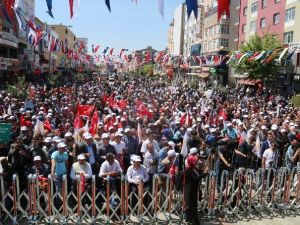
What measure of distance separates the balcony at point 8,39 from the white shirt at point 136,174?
127 feet

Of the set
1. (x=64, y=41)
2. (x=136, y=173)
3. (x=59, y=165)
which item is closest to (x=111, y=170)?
(x=136, y=173)

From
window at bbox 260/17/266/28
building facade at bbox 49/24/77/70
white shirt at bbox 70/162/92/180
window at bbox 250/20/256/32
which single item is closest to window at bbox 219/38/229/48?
window at bbox 250/20/256/32

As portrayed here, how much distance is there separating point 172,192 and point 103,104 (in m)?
15.5

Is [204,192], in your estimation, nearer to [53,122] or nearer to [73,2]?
[73,2]

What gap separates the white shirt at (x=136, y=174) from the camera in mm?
9141

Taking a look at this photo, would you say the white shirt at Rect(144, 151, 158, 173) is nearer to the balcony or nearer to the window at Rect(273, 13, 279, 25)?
the balcony

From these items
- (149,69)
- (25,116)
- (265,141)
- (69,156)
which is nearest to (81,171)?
(69,156)

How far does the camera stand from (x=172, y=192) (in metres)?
9.12

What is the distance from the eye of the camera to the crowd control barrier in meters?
8.60

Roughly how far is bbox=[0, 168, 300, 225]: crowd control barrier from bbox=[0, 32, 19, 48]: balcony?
126 feet

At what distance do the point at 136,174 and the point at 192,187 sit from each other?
4.28 feet

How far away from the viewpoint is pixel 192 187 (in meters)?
8.80

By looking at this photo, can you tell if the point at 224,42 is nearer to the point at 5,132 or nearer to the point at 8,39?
the point at 8,39

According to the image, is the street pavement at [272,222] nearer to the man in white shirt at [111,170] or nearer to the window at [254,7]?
the man in white shirt at [111,170]
